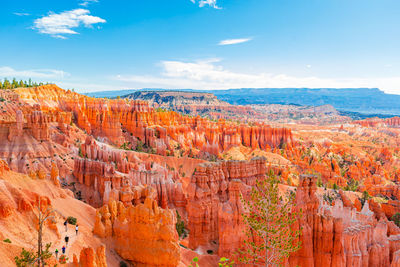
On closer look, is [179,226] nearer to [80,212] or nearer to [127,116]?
[80,212]

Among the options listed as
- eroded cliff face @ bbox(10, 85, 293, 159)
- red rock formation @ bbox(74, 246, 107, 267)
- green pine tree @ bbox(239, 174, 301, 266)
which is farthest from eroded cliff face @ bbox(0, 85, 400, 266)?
green pine tree @ bbox(239, 174, 301, 266)

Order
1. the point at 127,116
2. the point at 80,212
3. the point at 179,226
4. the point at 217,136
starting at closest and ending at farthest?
the point at 80,212 → the point at 179,226 → the point at 127,116 → the point at 217,136

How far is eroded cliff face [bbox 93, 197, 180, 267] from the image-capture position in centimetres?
1692

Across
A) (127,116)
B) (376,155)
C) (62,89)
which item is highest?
(62,89)

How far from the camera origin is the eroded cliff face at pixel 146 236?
1692cm

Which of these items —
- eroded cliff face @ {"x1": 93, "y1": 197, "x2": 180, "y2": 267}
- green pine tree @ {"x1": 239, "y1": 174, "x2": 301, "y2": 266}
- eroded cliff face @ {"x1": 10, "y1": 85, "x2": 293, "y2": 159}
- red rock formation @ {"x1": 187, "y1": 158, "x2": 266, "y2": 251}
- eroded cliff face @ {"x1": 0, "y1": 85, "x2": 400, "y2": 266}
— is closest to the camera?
green pine tree @ {"x1": 239, "y1": 174, "x2": 301, "y2": 266}

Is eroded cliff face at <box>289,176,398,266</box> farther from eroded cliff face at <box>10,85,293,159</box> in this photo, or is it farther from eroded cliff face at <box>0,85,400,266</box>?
eroded cliff face at <box>10,85,293,159</box>

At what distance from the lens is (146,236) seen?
684 inches

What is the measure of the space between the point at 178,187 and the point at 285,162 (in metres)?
40.3

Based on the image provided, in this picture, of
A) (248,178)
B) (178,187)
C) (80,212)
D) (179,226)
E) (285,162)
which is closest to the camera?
(80,212)

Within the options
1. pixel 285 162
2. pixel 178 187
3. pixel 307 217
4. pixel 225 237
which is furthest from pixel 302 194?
pixel 285 162

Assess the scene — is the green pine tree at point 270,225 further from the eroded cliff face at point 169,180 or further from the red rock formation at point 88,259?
the red rock formation at point 88,259

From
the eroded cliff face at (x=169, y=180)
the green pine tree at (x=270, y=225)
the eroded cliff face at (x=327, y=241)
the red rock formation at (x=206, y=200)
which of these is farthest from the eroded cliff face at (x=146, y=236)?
the eroded cliff face at (x=327, y=241)

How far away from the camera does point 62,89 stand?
80.5 m
